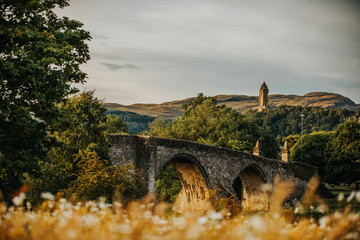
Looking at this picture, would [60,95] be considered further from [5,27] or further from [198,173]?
[198,173]

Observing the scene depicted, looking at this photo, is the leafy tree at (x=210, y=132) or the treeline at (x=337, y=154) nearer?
the leafy tree at (x=210, y=132)

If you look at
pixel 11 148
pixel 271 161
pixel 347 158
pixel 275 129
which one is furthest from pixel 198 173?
pixel 275 129

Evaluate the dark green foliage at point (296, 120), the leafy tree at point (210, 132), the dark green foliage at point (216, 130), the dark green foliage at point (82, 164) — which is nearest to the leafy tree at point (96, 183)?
the dark green foliage at point (82, 164)

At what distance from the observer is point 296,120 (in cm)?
11506

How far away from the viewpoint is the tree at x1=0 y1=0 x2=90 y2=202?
1038cm

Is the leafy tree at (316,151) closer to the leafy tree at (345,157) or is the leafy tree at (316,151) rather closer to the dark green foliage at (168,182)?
the leafy tree at (345,157)

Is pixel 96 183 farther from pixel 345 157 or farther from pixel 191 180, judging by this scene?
pixel 345 157

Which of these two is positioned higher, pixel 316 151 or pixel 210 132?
pixel 210 132

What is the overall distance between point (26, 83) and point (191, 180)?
1822 cm

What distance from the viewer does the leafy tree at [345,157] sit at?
42.6 meters

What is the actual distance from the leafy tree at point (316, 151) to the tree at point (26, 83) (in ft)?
136

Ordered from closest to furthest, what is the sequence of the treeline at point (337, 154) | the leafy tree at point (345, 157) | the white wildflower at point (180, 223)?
the white wildflower at point (180, 223), the leafy tree at point (345, 157), the treeline at point (337, 154)

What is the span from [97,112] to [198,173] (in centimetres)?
1043

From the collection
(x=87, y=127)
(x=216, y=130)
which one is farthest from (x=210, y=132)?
(x=87, y=127)
